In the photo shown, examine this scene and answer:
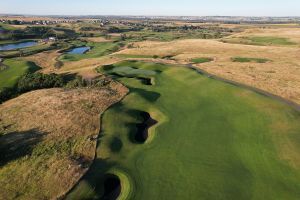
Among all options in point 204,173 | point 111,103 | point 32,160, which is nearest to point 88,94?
point 111,103

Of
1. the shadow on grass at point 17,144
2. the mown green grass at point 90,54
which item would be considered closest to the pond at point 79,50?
the mown green grass at point 90,54

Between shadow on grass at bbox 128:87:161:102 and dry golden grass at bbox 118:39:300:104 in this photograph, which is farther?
dry golden grass at bbox 118:39:300:104

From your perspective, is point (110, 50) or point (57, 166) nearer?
point (57, 166)

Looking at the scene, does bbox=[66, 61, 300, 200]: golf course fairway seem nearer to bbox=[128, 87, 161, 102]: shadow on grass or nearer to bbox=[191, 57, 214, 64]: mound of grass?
bbox=[128, 87, 161, 102]: shadow on grass

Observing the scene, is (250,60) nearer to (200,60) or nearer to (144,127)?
(200,60)

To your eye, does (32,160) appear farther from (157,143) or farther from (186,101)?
(186,101)

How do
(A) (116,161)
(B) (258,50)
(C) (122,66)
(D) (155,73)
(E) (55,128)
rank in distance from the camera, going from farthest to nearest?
(B) (258,50) → (C) (122,66) → (D) (155,73) → (E) (55,128) → (A) (116,161)

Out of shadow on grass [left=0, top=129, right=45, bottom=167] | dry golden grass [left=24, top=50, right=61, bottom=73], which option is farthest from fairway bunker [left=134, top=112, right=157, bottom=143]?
dry golden grass [left=24, top=50, right=61, bottom=73]

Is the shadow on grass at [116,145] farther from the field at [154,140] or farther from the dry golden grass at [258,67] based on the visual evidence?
the dry golden grass at [258,67]

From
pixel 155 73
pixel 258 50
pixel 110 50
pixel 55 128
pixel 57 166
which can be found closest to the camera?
pixel 57 166
